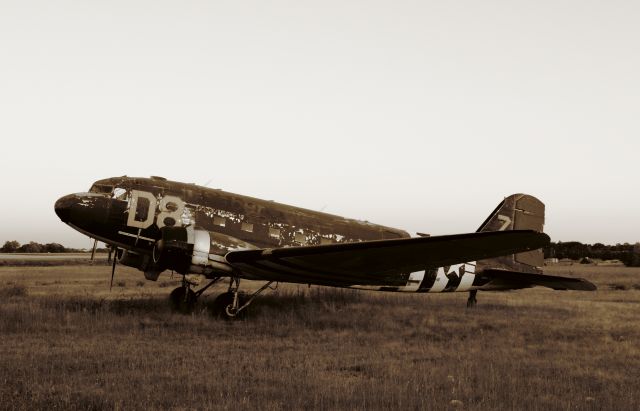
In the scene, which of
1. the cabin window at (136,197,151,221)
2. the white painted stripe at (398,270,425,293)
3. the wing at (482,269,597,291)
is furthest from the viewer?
the white painted stripe at (398,270,425,293)

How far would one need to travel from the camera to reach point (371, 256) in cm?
1222

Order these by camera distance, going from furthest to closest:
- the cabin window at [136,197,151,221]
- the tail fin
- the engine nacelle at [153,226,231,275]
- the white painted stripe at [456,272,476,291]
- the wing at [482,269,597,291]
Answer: the tail fin < the white painted stripe at [456,272,476,291] < the wing at [482,269,597,291] < the cabin window at [136,197,151,221] < the engine nacelle at [153,226,231,275]

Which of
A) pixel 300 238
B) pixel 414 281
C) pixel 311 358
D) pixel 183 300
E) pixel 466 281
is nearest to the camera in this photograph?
pixel 311 358

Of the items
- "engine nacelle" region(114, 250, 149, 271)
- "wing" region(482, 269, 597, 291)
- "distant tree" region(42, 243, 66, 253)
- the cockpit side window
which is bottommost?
"distant tree" region(42, 243, 66, 253)

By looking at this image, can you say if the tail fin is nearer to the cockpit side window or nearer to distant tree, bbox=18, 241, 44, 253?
the cockpit side window

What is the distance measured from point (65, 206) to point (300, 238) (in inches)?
252

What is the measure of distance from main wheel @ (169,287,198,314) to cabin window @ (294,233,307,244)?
3.61 metres

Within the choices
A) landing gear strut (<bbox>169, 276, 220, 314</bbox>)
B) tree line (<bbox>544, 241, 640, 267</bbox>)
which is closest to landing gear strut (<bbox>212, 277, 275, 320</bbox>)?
landing gear strut (<bbox>169, 276, 220, 314</bbox>)

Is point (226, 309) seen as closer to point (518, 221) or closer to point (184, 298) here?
point (184, 298)

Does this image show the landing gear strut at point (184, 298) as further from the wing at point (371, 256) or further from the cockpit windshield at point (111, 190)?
the cockpit windshield at point (111, 190)

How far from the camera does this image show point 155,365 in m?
8.31

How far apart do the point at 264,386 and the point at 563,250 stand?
117m

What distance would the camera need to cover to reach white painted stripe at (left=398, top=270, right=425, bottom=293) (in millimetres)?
16109

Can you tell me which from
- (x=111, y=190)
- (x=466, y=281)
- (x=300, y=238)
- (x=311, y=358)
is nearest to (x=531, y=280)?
(x=466, y=281)
